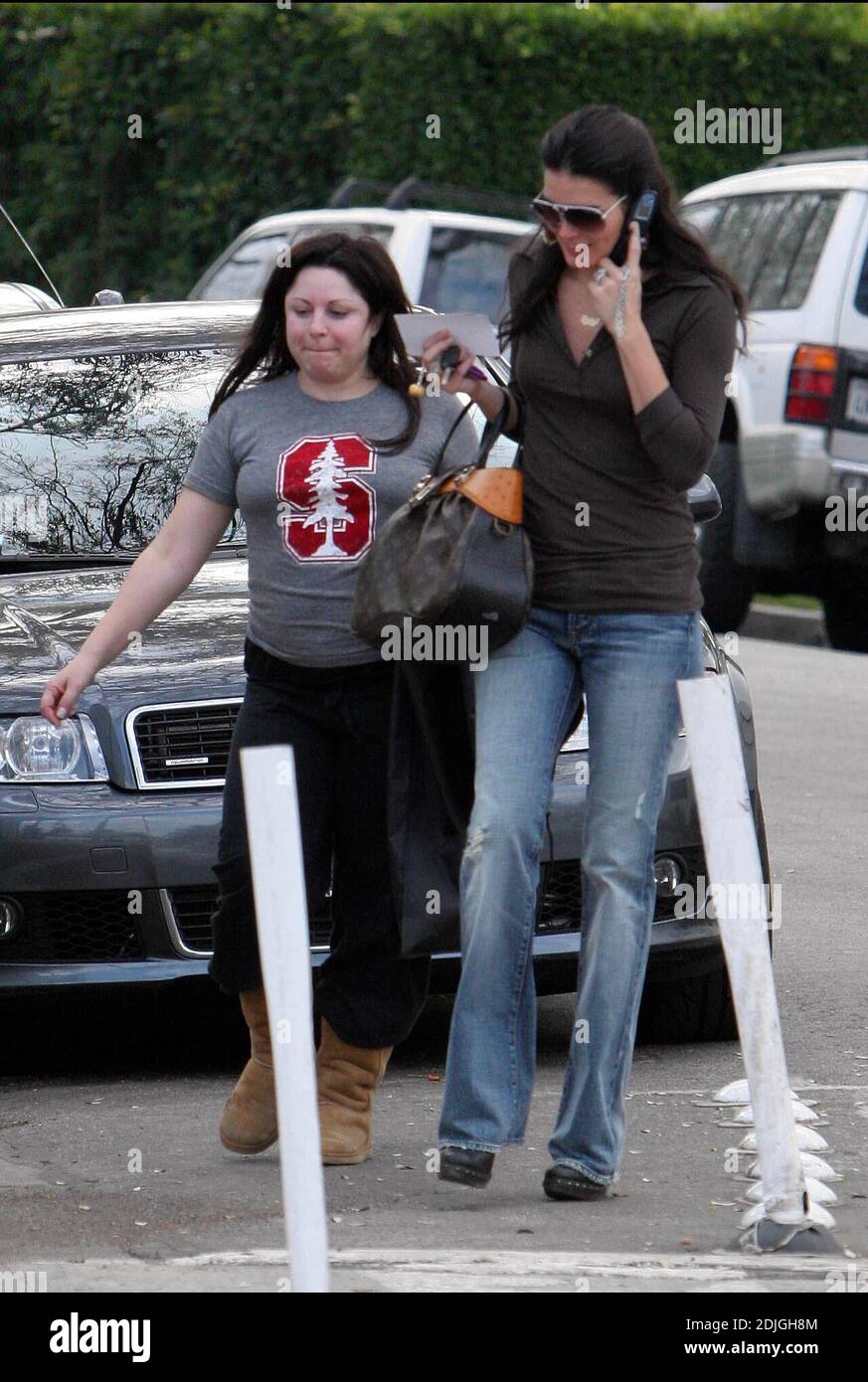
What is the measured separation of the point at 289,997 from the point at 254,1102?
4.10ft

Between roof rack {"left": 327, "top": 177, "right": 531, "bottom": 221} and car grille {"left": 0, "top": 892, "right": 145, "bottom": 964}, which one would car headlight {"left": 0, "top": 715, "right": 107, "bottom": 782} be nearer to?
car grille {"left": 0, "top": 892, "right": 145, "bottom": 964}

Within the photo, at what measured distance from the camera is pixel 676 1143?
497 cm

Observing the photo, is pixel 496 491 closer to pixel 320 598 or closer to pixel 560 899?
pixel 320 598

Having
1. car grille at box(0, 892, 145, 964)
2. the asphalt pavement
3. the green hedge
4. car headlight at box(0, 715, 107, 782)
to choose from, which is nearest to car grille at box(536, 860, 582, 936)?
the asphalt pavement

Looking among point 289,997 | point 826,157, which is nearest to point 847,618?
point 826,157

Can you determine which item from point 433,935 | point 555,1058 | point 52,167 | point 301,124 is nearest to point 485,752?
point 433,935

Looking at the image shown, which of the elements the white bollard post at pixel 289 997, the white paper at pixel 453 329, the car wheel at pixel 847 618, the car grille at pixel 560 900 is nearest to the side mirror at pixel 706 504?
the car grille at pixel 560 900

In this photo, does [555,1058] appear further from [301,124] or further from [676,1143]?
[301,124]

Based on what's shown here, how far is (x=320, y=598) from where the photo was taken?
466 cm

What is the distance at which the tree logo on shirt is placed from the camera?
463 cm

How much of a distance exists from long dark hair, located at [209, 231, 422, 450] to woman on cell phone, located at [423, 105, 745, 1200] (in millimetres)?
291

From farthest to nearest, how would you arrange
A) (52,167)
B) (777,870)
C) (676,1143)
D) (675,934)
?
1. (52,167)
2. (777,870)
3. (675,934)
4. (676,1143)
